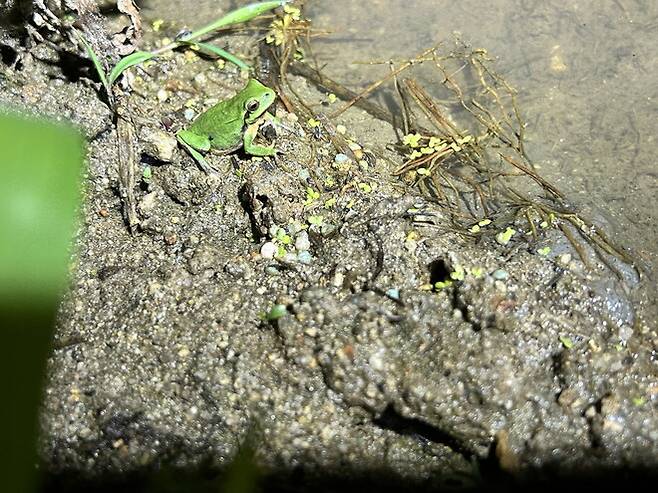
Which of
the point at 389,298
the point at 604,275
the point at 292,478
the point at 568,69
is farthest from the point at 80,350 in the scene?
the point at 568,69

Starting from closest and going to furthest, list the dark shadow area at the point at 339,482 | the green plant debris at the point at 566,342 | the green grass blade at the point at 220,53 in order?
the dark shadow area at the point at 339,482, the green plant debris at the point at 566,342, the green grass blade at the point at 220,53

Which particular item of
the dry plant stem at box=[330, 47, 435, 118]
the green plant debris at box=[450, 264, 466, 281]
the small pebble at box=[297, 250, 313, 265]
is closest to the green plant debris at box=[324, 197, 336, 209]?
the small pebble at box=[297, 250, 313, 265]

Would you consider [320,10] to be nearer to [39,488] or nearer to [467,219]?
[467,219]

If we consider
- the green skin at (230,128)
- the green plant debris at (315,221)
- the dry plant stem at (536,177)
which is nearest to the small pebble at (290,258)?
the green plant debris at (315,221)

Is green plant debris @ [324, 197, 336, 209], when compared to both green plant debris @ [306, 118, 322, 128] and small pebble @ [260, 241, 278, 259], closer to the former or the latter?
small pebble @ [260, 241, 278, 259]

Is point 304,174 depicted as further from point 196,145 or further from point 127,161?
point 127,161

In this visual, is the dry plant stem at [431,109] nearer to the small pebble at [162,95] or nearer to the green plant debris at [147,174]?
the small pebble at [162,95]

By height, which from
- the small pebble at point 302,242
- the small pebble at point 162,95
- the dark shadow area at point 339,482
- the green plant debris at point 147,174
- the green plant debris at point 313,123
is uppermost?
the green plant debris at point 313,123

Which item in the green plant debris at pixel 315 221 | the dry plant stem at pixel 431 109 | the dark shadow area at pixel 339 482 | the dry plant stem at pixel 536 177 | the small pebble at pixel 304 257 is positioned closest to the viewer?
the dark shadow area at pixel 339 482
